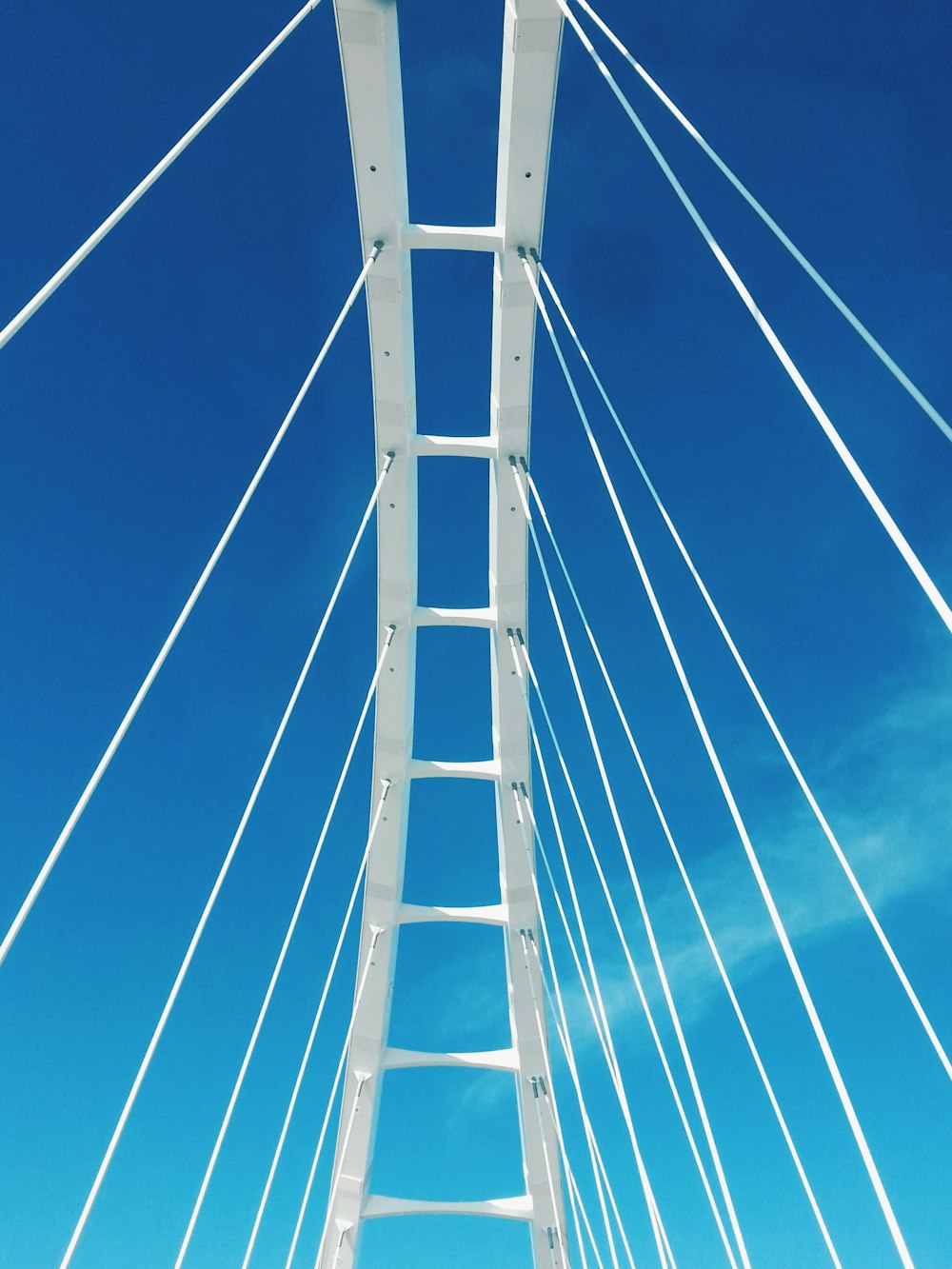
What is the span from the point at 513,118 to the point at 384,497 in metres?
4.35

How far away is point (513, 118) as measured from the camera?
342 inches

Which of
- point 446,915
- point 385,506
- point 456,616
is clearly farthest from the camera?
point 446,915

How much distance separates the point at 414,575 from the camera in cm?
1286

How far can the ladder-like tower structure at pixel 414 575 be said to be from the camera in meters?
8.46

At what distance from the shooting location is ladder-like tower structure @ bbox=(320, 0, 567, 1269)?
8.46 metres

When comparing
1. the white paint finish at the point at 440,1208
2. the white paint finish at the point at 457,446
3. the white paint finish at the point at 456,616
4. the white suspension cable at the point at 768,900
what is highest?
the white paint finish at the point at 456,616

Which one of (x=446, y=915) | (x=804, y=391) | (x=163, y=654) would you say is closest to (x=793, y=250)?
(x=804, y=391)

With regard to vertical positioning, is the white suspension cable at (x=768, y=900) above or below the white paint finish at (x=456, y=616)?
below

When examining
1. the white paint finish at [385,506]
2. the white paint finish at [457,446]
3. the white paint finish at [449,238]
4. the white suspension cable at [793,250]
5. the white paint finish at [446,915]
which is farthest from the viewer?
the white paint finish at [446,915]

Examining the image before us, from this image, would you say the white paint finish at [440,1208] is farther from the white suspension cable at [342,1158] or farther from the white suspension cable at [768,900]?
the white suspension cable at [768,900]

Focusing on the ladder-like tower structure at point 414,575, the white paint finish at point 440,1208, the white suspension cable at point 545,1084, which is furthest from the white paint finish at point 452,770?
the white paint finish at point 440,1208

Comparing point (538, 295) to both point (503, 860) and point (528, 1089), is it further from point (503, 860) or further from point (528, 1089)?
point (528, 1089)

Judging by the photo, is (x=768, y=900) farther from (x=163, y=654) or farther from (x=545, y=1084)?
(x=545, y=1084)

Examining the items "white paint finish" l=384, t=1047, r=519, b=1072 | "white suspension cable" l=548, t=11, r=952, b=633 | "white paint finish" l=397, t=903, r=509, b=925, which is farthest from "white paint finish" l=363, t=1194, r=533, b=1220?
"white suspension cable" l=548, t=11, r=952, b=633
